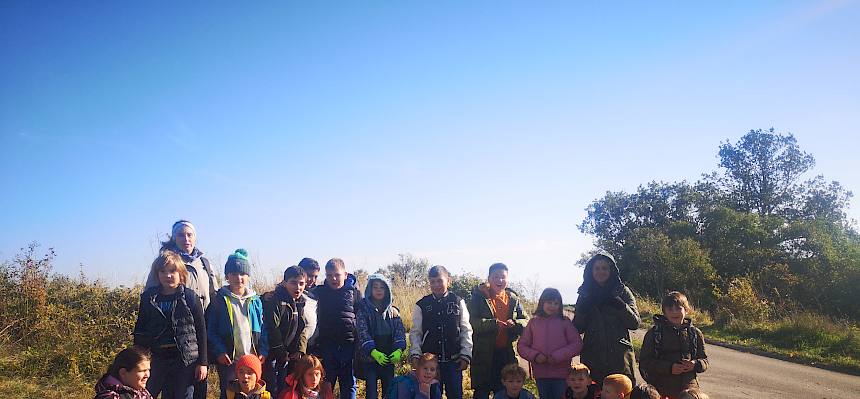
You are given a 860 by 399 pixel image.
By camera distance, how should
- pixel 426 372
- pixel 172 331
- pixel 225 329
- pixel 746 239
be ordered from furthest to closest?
pixel 746 239 < pixel 426 372 < pixel 225 329 < pixel 172 331

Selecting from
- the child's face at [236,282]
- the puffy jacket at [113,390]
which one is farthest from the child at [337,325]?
the puffy jacket at [113,390]

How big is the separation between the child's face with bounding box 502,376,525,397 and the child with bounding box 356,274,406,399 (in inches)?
41.3

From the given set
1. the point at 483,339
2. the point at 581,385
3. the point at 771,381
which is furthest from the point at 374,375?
the point at 771,381

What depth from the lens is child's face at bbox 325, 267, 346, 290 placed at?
498cm

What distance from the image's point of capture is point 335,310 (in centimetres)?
492

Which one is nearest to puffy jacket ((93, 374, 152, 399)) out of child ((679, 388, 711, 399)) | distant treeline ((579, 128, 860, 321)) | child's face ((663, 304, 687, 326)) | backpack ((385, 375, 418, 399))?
backpack ((385, 375, 418, 399))

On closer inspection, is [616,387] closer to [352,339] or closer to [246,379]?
[352,339]

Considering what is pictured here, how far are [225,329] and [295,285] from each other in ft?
2.34

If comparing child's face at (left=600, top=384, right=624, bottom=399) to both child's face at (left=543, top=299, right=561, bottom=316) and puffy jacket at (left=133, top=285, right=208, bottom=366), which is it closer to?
child's face at (left=543, top=299, right=561, bottom=316)

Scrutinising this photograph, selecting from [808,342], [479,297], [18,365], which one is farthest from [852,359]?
[18,365]

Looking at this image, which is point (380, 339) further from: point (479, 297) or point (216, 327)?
point (216, 327)

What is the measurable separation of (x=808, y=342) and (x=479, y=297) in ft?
31.6

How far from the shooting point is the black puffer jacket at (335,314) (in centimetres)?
488

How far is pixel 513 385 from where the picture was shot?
176 inches
